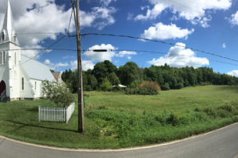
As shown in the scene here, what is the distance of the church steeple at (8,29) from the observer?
1594 inches

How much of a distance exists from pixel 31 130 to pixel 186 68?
12963 centimetres

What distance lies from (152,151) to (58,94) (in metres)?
12.4

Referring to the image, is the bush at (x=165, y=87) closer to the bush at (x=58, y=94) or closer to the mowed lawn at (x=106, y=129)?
the mowed lawn at (x=106, y=129)

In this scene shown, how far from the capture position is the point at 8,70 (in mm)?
40094

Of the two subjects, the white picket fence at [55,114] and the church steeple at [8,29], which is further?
the church steeple at [8,29]

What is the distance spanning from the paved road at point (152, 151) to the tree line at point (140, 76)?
→ 70519 millimetres

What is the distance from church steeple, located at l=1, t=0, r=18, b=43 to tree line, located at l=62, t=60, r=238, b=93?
4580cm

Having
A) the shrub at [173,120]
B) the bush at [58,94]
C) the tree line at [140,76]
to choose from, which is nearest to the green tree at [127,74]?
the tree line at [140,76]

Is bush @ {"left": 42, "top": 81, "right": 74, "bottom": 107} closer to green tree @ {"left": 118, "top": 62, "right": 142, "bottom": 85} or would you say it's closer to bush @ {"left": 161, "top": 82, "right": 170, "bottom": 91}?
green tree @ {"left": 118, "top": 62, "right": 142, "bottom": 85}

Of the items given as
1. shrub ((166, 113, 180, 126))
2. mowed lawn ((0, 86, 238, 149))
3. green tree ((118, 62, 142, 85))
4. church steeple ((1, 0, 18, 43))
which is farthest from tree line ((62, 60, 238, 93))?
shrub ((166, 113, 180, 126))

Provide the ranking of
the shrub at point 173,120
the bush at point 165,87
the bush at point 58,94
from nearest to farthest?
the shrub at point 173,120, the bush at point 58,94, the bush at point 165,87

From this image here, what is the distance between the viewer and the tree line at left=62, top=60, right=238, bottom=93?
334 feet

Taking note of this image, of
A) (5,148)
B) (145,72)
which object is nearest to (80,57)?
(5,148)

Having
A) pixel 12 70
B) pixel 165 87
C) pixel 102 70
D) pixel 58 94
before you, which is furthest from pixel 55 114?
pixel 165 87
